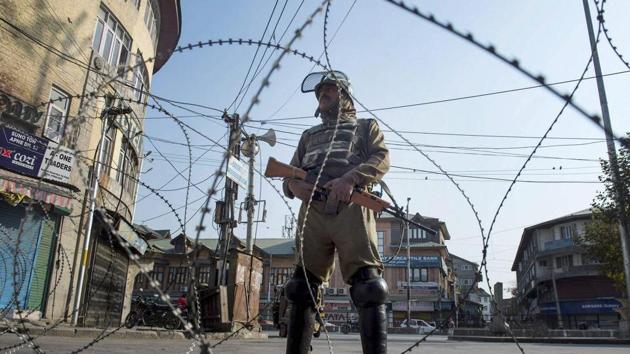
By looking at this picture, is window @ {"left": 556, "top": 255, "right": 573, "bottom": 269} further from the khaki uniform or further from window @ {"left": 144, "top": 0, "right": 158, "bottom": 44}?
the khaki uniform

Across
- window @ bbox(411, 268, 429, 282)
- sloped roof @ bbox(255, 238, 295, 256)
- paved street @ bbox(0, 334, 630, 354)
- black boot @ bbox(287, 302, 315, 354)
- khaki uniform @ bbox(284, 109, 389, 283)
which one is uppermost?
sloped roof @ bbox(255, 238, 295, 256)

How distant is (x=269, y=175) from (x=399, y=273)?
46196 mm

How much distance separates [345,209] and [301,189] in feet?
1.01

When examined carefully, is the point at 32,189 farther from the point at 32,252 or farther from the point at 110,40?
the point at 110,40

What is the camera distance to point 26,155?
11.1m

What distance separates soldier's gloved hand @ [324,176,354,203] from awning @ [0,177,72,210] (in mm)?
9150

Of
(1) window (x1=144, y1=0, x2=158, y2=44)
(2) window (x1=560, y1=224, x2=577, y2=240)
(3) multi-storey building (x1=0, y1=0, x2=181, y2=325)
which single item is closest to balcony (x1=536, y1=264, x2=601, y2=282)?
(2) window (x1=560, y1=224, x2=577, y2=240)

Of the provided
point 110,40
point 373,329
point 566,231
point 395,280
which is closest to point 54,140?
point 110,40

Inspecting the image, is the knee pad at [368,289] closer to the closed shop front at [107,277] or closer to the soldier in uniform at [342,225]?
the soldier in uniform at [342,225]

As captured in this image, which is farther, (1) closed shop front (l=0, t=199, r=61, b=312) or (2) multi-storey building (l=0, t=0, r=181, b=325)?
(1) closed shop front (l=0, t=199, r=61, b=312)

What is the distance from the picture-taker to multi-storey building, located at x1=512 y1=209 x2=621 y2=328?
134ft

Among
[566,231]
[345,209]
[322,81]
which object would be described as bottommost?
[345,209]

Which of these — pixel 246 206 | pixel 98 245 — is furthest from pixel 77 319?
pixel 246 206

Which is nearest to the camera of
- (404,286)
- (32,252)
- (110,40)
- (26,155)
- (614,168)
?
(614,168)
